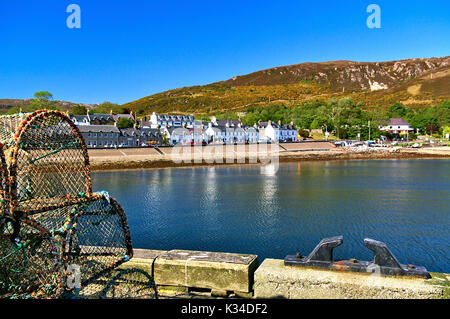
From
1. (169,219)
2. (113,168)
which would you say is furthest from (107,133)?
(169,219)

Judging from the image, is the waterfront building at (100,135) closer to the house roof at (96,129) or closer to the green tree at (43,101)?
the house roof at (96,129)

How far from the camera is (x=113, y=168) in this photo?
185 feet

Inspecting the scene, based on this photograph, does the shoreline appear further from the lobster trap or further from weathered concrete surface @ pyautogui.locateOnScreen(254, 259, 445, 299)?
weathered concrete surface @ pyautogui.locateOnScreen(254, 259, 445, 299)

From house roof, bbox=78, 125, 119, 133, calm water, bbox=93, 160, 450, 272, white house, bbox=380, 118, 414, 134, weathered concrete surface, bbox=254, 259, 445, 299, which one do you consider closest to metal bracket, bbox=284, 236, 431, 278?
weathered concrete surface, bbox=254, 259, 445, 299

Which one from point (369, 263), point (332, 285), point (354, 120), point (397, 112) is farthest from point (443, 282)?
point (397, 112)

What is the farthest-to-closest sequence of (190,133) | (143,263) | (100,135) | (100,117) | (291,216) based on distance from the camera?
1. (100,117)
2. (190,133)
3. (100,135)
4. (291,216)
5. (143,263)

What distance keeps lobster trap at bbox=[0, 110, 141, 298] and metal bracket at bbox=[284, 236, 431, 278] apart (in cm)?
296

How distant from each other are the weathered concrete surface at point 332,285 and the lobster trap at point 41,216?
7.58 feet

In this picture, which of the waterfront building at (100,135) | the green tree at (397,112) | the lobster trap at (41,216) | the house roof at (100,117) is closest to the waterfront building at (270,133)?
the waterfront building at (100,135)

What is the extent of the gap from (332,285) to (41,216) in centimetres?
438

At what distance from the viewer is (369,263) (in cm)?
525

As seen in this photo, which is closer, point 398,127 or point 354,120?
point 354,120

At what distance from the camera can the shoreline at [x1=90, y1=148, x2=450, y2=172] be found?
5942 centimetres

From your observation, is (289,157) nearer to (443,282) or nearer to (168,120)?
(168,120)
